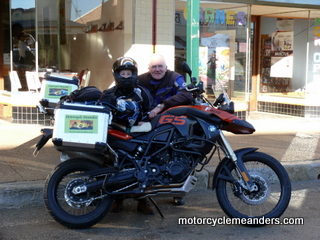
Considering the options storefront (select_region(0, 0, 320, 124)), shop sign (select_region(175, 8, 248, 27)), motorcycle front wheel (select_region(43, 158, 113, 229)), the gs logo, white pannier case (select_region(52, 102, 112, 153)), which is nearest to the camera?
white pannier case (select_region(52, 102, 112, 153))

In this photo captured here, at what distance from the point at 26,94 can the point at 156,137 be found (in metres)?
5.48

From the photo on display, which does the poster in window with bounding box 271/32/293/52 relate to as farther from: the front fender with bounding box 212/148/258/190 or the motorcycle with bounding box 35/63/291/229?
the front fender with bounding box 212/148/258/190

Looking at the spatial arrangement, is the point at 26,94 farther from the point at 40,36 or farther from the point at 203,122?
the point at 203,122

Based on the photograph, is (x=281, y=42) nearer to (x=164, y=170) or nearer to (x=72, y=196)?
(x=164, y=170)

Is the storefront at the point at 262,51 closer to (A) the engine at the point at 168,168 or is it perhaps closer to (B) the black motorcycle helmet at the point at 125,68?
(B) the black motorcycle helmet at the point at 125,68

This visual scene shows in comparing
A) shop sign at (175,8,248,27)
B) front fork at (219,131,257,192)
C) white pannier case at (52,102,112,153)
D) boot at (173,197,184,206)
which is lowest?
boot at (173,197,184,206)

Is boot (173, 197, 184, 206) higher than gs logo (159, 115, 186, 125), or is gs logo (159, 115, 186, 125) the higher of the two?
gs logo (159, 115, 186, 125)

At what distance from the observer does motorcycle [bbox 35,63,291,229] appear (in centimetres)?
482

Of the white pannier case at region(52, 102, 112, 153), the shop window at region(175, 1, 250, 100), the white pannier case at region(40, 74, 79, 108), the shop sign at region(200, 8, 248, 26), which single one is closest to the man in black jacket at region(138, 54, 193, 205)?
the white pannier case at region(40, 74, 79, 108)

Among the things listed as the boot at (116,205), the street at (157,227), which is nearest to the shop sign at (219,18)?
the street at (157,227)

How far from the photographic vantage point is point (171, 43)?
33.0ft

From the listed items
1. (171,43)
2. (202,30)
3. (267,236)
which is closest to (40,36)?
(171,43)

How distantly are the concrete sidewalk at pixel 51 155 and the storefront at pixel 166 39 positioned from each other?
1.16 metres

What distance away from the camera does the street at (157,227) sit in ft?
15.7
